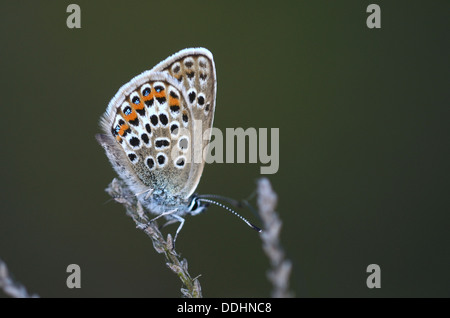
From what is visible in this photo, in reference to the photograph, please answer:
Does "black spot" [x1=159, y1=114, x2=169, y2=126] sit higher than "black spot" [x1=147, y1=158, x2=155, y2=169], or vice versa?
"black spot" [x1=159, y1=114, x2=169, y2=126]

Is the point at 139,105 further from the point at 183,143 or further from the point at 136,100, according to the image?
the point at 183,143

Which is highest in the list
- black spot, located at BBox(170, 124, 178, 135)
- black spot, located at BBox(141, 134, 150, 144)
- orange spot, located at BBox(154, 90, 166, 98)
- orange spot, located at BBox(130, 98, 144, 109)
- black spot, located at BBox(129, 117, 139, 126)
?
orange spot, located at BBox(154, 90, 166, 98)

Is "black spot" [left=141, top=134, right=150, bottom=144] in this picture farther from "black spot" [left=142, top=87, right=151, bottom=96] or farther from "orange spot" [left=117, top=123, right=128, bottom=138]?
"black spot" [left=142, top=87, right=151, bottom=96]

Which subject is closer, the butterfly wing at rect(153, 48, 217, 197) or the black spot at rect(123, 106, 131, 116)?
the butterfly wing at rect(153, 48, 217, 197)

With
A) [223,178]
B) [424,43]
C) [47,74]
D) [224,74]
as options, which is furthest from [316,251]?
[47,74]

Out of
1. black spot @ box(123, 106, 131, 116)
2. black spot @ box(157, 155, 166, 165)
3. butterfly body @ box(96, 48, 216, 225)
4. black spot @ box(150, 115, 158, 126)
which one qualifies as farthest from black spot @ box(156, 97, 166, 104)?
black spot @ box(157, 155, 166, 165)

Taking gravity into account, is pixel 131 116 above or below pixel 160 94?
below

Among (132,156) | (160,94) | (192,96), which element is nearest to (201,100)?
(192,96)

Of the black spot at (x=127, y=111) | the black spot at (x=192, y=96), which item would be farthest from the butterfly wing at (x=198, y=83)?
the black spot at (x=127, y=111)

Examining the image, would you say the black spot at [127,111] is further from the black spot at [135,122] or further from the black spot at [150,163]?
the black spot at [150,163]
